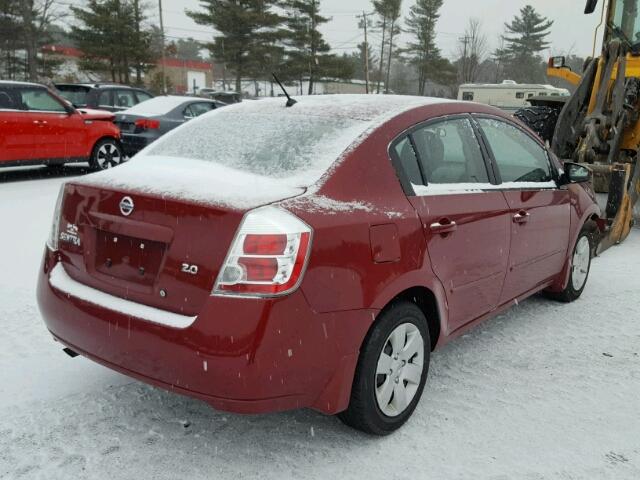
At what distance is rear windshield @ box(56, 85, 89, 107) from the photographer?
14609 millimetres

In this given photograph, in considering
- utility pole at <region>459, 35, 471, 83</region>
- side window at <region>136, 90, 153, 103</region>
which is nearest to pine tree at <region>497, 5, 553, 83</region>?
utility pole at <region>459, 35, 471, 83</region>

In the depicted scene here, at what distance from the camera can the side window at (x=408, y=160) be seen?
3.11 m

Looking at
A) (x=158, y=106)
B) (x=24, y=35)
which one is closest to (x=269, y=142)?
(x=158, y=106)

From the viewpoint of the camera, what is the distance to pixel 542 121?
8875mm

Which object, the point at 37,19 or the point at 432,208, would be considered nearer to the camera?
the point at 432,208

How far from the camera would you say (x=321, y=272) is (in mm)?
2547

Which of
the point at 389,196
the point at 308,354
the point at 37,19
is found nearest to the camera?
the point at 308,354

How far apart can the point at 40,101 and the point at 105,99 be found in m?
4.37

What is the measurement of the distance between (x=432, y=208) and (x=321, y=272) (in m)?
0.88

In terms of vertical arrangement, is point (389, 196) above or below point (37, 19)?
below

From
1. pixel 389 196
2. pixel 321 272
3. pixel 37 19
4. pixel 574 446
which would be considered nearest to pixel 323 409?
pixel 321 272

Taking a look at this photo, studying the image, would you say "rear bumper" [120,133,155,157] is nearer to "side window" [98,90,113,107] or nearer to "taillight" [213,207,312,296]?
"side window" [98,90,113,107]

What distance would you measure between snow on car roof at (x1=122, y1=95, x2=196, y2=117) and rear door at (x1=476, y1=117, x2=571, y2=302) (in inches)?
381

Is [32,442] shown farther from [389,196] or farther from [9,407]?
[389,196]
